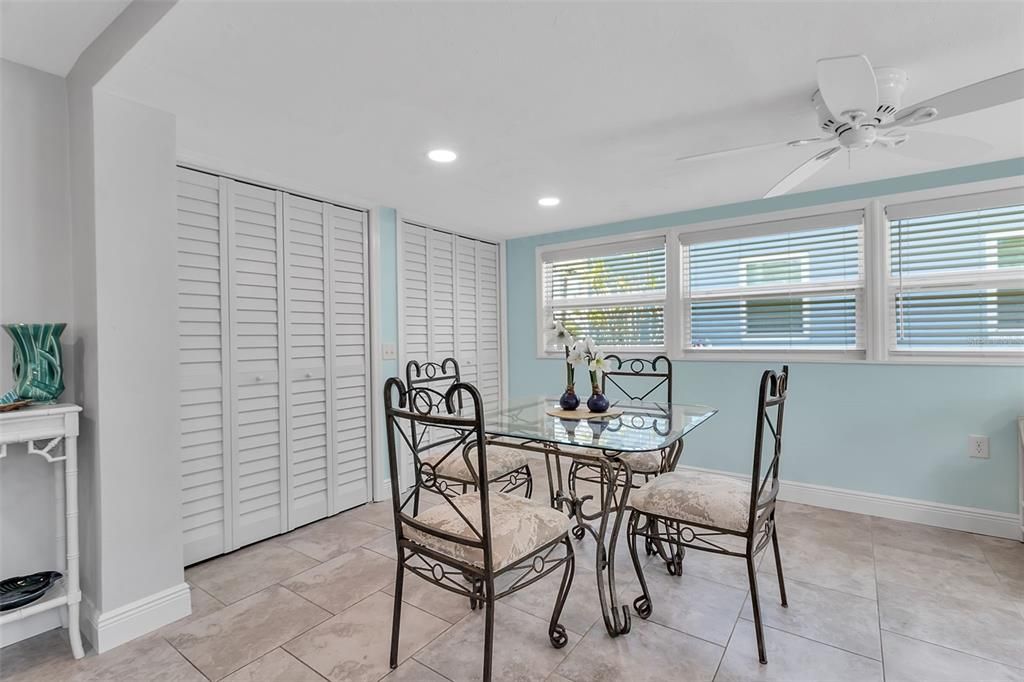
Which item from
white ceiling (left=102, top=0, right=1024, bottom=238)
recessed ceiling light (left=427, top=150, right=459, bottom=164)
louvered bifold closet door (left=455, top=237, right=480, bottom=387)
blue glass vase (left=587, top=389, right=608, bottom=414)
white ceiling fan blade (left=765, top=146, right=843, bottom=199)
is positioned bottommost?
blue glass vase (left=587, top=389, right=608, bottom=414)

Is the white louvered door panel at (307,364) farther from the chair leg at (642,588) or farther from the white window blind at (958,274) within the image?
the white window blind at (958,274)

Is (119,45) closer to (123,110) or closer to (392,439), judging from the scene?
(123,110)

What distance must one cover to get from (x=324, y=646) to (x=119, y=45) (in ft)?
7.29

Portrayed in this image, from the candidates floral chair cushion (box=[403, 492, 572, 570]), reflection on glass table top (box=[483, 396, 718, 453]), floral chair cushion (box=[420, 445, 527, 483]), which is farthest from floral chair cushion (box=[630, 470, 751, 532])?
floral chair cushion (box=[420, 445, 527, 483])

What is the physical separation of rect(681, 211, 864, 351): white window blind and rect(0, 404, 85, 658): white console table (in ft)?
11.8

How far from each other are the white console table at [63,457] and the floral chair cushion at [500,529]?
46.8 inches

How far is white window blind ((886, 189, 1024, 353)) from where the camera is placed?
2719 mm

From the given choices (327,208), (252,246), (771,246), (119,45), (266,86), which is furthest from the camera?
(771,246)

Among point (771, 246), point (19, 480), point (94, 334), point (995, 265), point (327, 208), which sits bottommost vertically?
point (19, 480)

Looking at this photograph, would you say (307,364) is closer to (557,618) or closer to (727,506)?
(557,618)

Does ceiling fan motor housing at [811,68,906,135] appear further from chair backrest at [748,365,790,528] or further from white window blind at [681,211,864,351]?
white window blind at [681,211,864,351]

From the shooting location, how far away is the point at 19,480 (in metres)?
1.84

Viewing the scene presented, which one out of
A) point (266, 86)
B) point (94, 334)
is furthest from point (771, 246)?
point (94, 334)

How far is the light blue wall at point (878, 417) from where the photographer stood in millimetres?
2732
